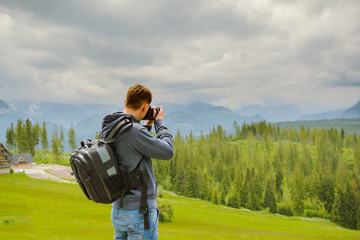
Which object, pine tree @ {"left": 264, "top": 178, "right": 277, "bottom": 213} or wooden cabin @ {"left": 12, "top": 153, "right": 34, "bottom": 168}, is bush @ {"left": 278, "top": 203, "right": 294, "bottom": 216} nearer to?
pine tree @ {"left": 264, "top": 178, "right": 277, "bottom": 213}

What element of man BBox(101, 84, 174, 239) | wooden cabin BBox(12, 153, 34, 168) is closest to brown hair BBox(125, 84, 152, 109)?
man BBox(101, 84, 174, 239)

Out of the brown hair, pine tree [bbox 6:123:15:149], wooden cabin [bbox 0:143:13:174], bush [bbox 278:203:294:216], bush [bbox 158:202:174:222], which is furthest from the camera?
pine tree [bbox 6:123:15:149]

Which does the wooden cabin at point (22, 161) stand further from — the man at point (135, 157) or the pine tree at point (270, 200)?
the man at point (135, 157)

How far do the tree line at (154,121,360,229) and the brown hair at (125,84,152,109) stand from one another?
105 m

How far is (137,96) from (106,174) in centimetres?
151

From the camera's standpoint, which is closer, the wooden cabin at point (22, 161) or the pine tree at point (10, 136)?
the wooden cabin at point (22, 161)

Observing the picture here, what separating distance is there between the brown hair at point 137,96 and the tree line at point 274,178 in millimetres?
→ 104899

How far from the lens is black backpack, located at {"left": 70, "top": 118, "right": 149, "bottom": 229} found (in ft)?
14.9

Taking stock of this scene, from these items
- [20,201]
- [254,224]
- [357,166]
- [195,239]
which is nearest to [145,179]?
[195,239]

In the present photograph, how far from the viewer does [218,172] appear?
452 ft

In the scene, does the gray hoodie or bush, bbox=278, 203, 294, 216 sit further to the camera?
bush, bbox=278, 203, 294, 216

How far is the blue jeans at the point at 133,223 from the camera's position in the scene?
15.2ft

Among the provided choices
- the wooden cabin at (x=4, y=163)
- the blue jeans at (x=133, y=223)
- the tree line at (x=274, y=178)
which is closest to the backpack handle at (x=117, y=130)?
the blue jeans at (x=133, y=223)

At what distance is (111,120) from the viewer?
4707 millimetres
